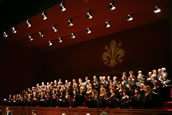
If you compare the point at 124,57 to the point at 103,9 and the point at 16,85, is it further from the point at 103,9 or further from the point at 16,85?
the point at 16,85

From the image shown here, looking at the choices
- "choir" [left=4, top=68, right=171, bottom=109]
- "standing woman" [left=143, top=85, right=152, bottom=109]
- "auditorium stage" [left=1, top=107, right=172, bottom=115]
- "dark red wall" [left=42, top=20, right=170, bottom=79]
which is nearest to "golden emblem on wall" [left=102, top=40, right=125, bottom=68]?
"dark red wall" [left=42, top=20, right=170, bottom=79]

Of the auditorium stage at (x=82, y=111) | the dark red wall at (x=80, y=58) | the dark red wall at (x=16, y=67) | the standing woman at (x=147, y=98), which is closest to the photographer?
the auditorium stage at (x=82, y=111)

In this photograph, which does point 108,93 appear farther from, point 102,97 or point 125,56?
point 125,56

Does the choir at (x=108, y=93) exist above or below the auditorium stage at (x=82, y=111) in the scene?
above

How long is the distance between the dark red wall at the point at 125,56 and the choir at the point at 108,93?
38.8 inches

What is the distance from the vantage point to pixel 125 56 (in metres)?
9.11

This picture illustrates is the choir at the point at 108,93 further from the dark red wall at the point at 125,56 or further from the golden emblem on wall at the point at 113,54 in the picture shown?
the golden emblem on wall at the point at 113,54

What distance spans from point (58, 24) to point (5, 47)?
3.90 m

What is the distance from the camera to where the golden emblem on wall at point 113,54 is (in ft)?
30.6

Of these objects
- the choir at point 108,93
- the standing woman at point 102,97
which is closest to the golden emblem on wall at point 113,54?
the choir at point 108,93

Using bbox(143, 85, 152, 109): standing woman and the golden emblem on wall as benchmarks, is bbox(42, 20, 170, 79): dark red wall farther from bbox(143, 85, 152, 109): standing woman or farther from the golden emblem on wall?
bbox(143, 85, 152, 109): standing woman

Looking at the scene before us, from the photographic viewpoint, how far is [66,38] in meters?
10.8

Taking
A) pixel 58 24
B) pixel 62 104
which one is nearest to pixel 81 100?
pixel 62 104

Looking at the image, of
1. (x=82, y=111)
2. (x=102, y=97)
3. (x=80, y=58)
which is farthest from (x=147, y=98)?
(x=80, y=58)
